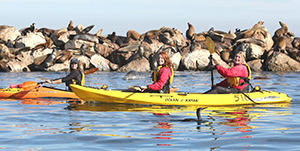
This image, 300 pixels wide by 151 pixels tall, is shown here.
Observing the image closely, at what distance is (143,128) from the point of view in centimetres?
678

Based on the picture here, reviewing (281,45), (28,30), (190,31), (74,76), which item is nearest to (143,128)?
(74,76)

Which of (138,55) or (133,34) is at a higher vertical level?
(133,34)

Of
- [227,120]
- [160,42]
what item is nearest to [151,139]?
[227,120]

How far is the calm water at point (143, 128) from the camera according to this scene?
5453 mm

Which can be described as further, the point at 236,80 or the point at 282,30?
the point at 282,30

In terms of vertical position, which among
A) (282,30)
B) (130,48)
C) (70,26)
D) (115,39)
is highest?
(70,26)

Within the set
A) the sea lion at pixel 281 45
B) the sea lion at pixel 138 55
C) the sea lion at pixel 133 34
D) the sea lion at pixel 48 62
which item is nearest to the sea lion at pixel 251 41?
the sea lion at pixel 281 45

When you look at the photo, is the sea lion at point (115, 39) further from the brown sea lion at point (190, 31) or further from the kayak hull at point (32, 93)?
the kayak hull at point (32, 93)

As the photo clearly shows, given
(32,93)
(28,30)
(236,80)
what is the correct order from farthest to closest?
(28,30) < (32,93) < (236,80)

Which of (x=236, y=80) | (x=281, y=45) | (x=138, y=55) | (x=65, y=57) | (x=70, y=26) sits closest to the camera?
(x=236, y=80)

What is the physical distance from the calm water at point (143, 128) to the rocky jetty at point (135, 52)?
1912 centimetres

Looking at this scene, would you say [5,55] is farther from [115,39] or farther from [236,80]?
[236,80]

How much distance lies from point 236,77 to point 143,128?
4.59 m

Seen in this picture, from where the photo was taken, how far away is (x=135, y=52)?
3109cm
